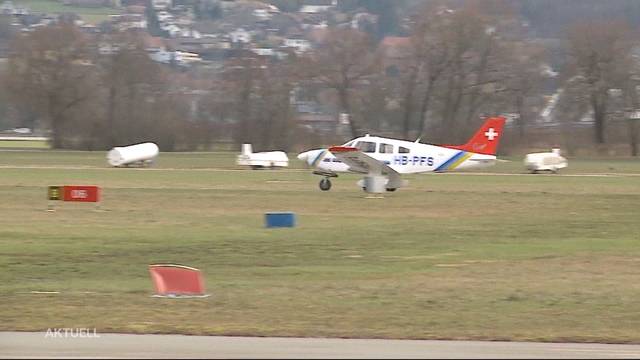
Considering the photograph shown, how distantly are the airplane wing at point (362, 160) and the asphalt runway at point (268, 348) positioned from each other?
29162 millimetres

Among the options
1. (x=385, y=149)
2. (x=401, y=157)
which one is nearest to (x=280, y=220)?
(x=385, y=149)

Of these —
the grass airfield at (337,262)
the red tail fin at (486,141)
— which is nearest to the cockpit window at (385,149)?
the grass airfield at (337,262)

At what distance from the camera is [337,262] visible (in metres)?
21.2

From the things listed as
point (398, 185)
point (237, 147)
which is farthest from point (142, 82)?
point (398, 185)

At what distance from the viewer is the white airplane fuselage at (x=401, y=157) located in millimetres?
44250

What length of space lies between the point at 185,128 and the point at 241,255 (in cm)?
8054

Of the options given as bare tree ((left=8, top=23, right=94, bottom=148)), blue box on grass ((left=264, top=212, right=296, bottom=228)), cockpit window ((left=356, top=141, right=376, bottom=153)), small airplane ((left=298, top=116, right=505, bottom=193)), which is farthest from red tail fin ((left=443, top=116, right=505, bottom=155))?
bare tree ((left=8, top=23, right=94, bottom=148))

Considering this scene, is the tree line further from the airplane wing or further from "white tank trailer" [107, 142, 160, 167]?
the airplane wing

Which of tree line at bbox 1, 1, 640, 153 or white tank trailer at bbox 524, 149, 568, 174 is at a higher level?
tree line at bbox 1, 1, 640, 153

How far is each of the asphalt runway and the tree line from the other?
282ft

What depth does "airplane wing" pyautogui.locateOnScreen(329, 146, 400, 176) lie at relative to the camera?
41719mm

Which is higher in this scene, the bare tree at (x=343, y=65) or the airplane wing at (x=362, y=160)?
the bare tree at (x=343, y=65)

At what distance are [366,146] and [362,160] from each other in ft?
7.72

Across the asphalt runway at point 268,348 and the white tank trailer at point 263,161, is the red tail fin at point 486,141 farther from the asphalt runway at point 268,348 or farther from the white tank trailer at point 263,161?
the asphalt runway at point 268,348
